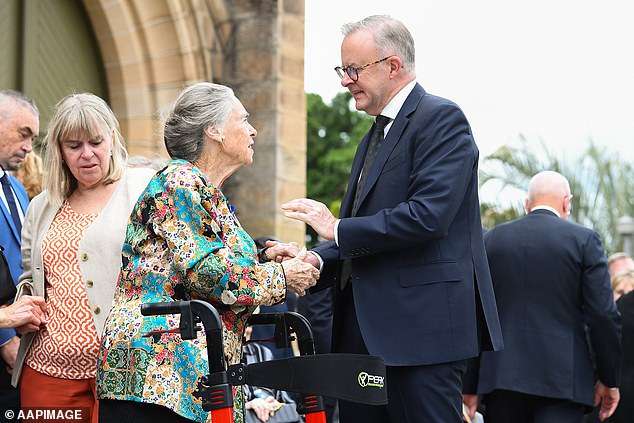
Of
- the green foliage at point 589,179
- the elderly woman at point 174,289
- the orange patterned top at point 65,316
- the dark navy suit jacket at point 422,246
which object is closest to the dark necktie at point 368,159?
the dark navy suit jacket at point 422,246

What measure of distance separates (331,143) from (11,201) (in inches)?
1633

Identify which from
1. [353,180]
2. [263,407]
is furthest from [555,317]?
[353,180]

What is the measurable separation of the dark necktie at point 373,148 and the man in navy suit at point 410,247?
0.02 meters

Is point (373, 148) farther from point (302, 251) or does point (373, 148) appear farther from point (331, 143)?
point (331, 143)

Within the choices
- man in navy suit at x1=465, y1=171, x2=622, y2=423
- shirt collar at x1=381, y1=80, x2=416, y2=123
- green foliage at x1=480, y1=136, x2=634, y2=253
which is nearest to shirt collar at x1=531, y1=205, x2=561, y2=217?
man in navy suit at x1=465, y1=171, x2=622, y2=423

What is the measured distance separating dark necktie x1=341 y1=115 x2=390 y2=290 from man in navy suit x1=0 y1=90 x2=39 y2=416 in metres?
1.76

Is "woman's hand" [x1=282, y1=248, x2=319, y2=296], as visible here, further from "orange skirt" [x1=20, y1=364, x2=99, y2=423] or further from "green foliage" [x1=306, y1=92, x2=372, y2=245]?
"green foliage" [x1=306, y1=92, x2=372, y2=245]

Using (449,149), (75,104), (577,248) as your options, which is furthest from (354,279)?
(577,248)

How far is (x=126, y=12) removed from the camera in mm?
8828

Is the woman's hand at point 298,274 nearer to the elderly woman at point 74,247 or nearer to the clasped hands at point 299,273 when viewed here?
the clasped hands at point 299,273

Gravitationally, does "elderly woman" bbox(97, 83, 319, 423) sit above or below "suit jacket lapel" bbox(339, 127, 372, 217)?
below

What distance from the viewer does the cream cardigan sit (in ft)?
14.2

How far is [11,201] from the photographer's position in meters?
5.08

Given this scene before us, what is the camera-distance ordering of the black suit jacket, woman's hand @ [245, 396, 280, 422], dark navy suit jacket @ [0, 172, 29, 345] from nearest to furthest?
dark navy suit jacket @ [0, 172, 29, 345] < woman's hand @ [245, 396, 280, 422] < the black suit jacket
